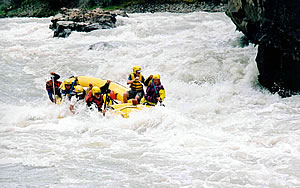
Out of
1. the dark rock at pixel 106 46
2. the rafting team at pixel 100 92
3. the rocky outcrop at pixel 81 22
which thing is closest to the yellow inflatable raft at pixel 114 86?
the rafting team at pixel 100 92

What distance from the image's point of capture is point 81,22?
2281 cm

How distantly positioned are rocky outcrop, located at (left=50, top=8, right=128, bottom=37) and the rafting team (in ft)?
41.0

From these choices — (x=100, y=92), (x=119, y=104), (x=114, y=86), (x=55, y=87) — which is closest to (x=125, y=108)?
(x=119, y=104)

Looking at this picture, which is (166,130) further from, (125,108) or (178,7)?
(178,7)

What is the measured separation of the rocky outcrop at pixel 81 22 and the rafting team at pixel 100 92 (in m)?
12.5

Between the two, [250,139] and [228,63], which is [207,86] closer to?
[228,63]

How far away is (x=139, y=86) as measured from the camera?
896cm

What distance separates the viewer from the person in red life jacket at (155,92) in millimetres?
8414

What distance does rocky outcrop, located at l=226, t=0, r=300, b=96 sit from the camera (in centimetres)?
899

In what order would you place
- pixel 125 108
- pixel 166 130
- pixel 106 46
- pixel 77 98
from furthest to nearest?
pixel 106 46
pixel 77 98
pixel 125 108
pixel 166 130

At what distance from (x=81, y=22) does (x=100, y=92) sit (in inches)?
611

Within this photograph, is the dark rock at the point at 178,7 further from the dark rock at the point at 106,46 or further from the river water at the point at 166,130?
the river water at the point at 166,130

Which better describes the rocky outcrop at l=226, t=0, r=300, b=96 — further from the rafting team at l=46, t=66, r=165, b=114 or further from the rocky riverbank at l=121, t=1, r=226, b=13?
the rocky riverbank at l=121, t=1, r=226, b=13

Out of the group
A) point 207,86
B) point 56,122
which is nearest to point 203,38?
point 207,86
